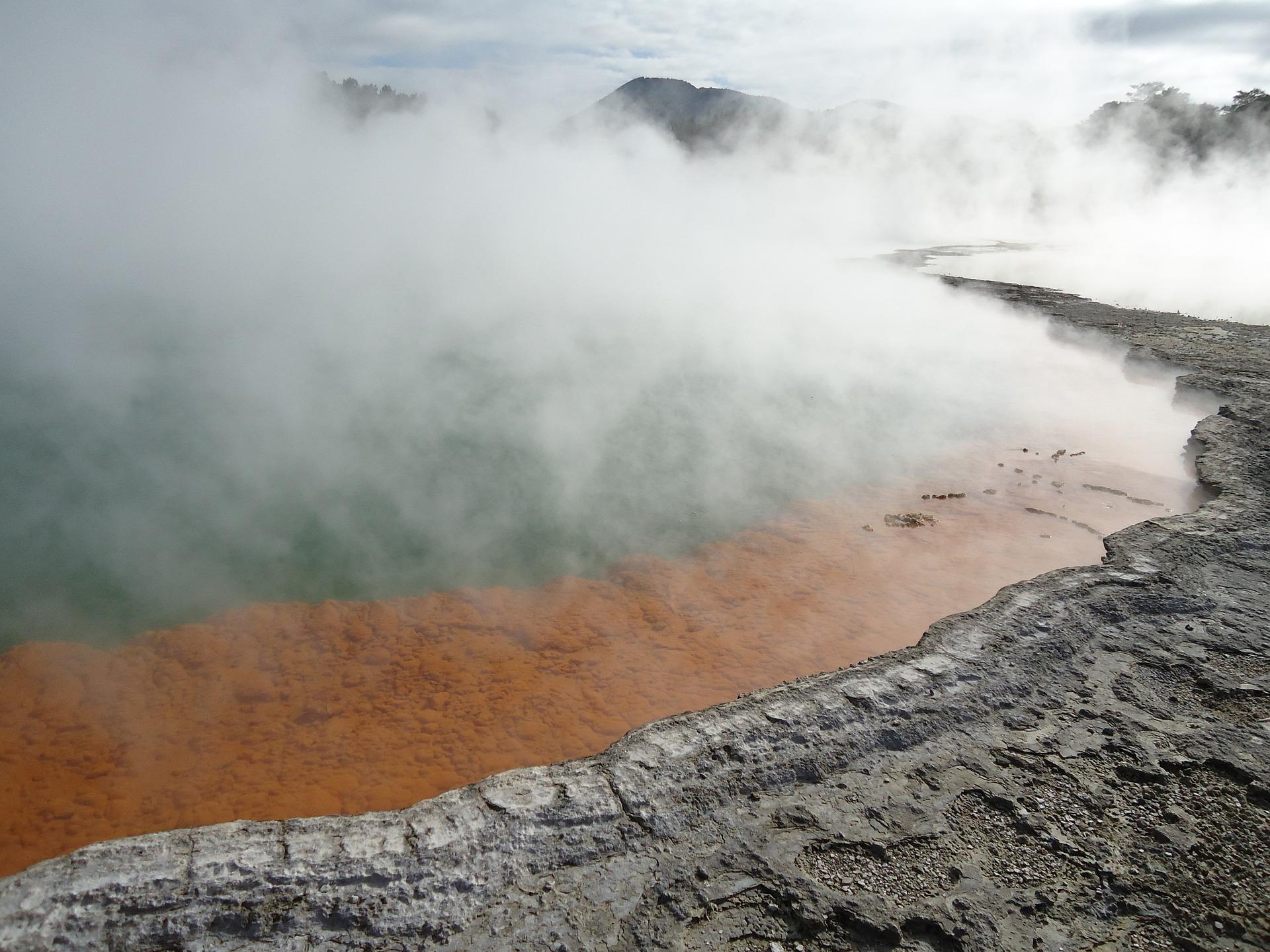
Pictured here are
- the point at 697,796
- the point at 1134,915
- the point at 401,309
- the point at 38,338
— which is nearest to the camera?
the point at 1134,915

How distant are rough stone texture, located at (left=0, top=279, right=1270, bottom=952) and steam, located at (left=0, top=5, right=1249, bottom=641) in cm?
183

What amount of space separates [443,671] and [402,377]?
339 centimetres

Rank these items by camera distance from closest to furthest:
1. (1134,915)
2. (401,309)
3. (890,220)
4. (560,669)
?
1. (1134,915)
2. (560,669)
3. (401,309)
4. (890,220)

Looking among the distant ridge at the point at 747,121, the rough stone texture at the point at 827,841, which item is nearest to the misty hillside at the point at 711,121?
the distant ridge at the point at 747,121

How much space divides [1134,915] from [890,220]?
824 inches

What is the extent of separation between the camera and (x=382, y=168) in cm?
1373

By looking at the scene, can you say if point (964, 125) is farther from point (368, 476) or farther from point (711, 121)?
point (368, 476)

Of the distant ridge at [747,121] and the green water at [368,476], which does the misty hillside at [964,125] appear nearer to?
the distant ridge at [747,121]

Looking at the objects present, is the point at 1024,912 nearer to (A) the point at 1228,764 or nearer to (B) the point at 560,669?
(A) the point at 1228,764

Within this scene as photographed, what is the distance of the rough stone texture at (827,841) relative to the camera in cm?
154

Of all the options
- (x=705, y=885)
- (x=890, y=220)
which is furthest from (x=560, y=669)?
(x=890, y=220)

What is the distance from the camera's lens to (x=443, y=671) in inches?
118

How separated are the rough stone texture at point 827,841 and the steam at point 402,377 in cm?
183

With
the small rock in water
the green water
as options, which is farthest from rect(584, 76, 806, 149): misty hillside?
the small rock in water
